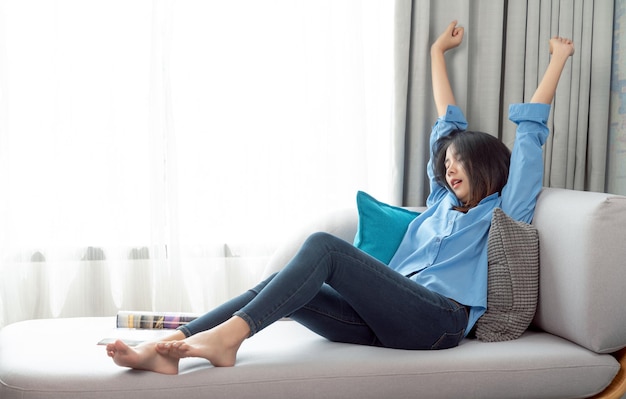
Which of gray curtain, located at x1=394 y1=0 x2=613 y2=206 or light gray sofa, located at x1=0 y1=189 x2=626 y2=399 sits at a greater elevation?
gray curtain, located at x1=394 y1=0 x2=613 y2=206

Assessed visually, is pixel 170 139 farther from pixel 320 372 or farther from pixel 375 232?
pixel 320 372

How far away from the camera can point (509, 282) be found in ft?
6.31

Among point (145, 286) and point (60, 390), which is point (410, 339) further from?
point (145, 286)

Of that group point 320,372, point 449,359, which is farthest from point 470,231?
point 320,372

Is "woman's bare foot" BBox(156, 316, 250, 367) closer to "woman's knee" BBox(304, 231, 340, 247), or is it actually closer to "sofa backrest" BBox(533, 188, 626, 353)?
"woman's knee" BBox(304, 231, 340, 247)

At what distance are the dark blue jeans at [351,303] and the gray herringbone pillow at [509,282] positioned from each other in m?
0.10

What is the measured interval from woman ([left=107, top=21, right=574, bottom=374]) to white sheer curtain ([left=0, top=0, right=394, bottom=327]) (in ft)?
1.70

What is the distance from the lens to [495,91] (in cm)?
264

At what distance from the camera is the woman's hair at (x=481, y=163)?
216 cm

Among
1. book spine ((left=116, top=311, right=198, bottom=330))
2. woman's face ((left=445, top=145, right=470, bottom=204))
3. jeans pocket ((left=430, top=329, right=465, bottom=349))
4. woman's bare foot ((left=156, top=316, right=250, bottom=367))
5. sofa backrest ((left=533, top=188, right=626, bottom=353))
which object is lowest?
book spine ((left=116, top=311, right=198, bottom=330))

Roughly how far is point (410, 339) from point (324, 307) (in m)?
0.25

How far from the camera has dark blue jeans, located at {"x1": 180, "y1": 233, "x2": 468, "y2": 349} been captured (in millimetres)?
1720

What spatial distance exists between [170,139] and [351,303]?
108 centimetres

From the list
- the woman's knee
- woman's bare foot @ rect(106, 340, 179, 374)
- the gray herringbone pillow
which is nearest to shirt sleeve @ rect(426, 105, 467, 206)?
the gray herringbone pillow
